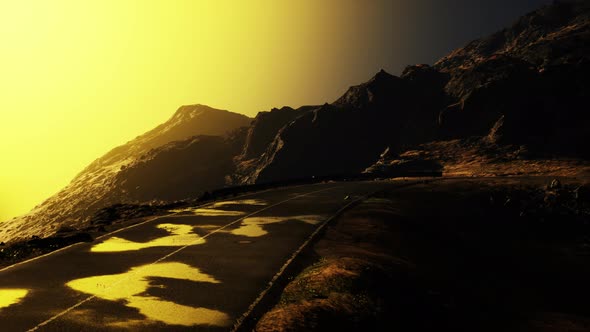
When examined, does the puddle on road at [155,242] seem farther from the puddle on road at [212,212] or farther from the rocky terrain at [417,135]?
the rocky terrain at [417,135]

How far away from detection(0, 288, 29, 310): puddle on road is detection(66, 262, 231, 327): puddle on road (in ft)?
3.70

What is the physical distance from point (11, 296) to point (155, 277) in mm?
3480

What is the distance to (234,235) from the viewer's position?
63.6ft

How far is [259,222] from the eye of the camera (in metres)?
22.8

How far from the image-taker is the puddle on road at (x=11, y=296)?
10805 millimetres

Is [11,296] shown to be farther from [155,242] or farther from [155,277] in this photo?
[155,242]

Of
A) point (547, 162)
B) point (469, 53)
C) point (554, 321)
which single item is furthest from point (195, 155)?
point (554, 321)

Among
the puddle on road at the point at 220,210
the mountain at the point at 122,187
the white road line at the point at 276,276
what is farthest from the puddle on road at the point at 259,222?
the mountain at the point at 122,187

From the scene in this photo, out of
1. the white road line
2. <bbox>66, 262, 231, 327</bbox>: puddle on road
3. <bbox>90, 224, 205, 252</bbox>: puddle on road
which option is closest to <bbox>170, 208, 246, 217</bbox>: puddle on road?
<bbox>90, 224, 205, 252</bbox>: puddle on road

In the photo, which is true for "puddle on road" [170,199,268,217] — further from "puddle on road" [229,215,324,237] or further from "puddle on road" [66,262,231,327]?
"puddle on road" [66,262,231,327]

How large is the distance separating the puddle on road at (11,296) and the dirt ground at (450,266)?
597 cm

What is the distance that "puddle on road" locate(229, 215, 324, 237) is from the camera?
2007cm

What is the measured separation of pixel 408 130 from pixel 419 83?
16890 mm

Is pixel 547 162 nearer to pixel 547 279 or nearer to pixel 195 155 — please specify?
pixel 547 279
